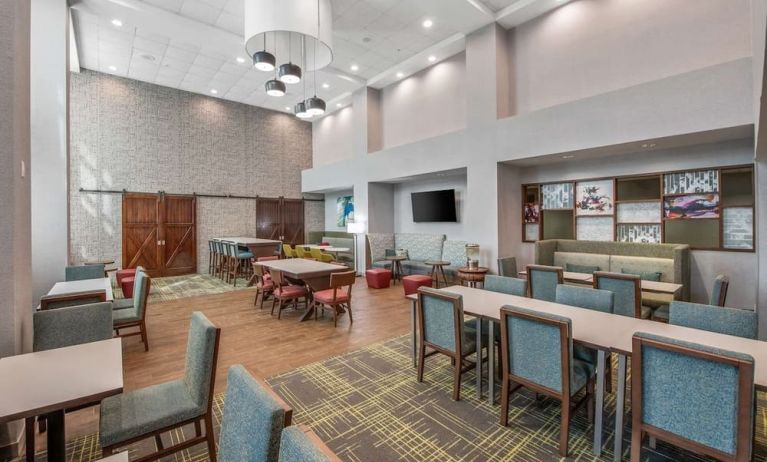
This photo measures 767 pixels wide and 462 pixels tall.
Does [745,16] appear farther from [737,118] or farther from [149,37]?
[149,37]

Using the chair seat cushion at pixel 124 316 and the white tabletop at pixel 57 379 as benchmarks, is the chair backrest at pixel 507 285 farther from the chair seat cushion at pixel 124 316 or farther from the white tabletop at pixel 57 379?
the chair seat cushion at pixel 124 316

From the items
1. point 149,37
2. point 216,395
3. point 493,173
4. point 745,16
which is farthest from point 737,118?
point 149,37

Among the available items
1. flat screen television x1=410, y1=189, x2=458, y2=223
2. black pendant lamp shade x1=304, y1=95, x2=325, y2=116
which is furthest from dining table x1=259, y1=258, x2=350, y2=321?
flat screen television x1=410, y1=189, x2=458, y2=223

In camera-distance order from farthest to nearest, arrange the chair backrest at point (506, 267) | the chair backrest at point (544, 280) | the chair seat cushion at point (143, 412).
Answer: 1. the chair backrest at point (506, 267)
2. the chair backrest at point (544, 280)
3. the chair seat cushion at point (143, 412)

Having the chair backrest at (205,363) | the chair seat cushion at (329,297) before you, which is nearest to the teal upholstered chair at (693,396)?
the chair backrest at (205,363)

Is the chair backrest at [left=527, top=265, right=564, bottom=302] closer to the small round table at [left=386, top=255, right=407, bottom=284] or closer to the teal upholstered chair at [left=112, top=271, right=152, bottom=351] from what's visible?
the small round table at [left=386, top=255, right=407, bottom=284]

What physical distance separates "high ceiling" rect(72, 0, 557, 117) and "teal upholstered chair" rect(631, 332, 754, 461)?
255 inches

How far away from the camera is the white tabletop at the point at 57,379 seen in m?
1.41

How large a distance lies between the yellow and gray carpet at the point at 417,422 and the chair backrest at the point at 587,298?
766 millimetres

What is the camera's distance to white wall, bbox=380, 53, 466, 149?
316 inches

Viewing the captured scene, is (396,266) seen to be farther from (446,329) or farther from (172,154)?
(172,154)

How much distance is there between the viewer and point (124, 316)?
391 centimetres

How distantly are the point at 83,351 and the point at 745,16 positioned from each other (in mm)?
8009

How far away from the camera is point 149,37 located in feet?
24.3
